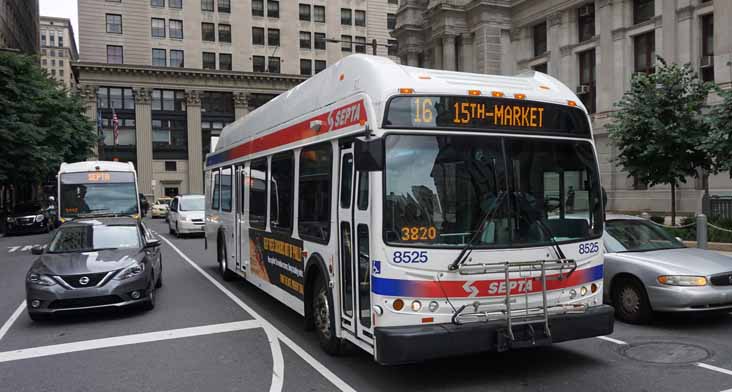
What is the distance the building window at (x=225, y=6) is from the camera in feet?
206

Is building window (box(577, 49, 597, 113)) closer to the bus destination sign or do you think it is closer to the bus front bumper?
the bus destination sign

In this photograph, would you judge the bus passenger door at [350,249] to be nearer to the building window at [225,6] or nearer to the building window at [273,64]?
the building window at [273,64]

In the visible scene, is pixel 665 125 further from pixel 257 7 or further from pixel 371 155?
pixel 257 7

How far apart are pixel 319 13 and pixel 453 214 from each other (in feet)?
212

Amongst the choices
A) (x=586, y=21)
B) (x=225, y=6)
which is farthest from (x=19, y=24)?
(x=586, y=21)

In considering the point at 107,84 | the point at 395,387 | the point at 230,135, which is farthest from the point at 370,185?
the point at 107,84

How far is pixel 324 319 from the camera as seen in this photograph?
276 inches

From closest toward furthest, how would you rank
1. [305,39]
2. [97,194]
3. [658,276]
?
[658,276], [97,194], [305,39]

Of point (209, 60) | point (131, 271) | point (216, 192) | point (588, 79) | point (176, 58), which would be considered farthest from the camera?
point (209, 60)

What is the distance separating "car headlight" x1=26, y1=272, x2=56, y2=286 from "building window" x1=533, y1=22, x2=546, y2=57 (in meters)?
32.4

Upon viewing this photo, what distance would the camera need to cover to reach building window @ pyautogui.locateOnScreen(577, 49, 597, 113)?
32.0 metres

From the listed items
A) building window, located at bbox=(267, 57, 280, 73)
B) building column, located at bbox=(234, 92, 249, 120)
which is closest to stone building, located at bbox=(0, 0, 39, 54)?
building column, located at bbox=(234, 92, 249, 120)

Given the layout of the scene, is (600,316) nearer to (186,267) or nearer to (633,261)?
(633,261)

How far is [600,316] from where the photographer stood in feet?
19.6
